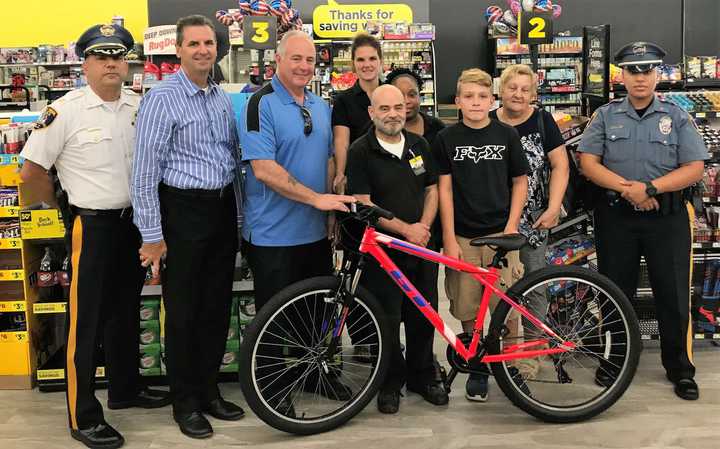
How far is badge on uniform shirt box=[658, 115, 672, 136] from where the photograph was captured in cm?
365

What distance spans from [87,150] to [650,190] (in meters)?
2.54

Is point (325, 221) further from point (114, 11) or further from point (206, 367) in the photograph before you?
point (114, 11)

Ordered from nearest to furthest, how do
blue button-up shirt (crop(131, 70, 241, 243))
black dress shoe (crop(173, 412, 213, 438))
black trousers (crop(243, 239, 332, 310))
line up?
blue button-up shirt (crop(131, 70, 241, 243)), black dress shoe (crop(173, 412, 213, 438)), black trousers (crop(243, 239, 332, 310))

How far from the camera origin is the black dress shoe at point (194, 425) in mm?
3307

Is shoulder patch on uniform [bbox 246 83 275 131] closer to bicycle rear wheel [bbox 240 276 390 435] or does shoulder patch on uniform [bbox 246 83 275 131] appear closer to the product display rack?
bicycle rear wheel [bbox 240 276 390 435]

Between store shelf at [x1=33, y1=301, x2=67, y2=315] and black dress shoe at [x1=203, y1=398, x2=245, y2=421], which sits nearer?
black dress shoe at [x1=203, y1=398, x2=245, y2=421]

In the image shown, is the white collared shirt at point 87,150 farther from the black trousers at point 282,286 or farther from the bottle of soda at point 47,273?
the bottle of soda at point 47,273

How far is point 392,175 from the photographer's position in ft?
11.1

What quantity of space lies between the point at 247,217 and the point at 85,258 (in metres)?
0.71

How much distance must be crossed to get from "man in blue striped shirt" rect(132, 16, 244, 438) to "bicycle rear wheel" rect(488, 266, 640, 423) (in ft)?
4.14

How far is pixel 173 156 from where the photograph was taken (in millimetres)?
3182

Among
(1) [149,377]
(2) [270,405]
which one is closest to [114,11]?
(1) [149,377]

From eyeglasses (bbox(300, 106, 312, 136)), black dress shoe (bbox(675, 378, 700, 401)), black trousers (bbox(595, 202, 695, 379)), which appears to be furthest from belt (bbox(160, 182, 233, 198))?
black dress shoe (bbox(675, 378, 700, 401))

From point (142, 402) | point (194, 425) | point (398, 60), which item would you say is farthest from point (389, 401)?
point (398, 60)
